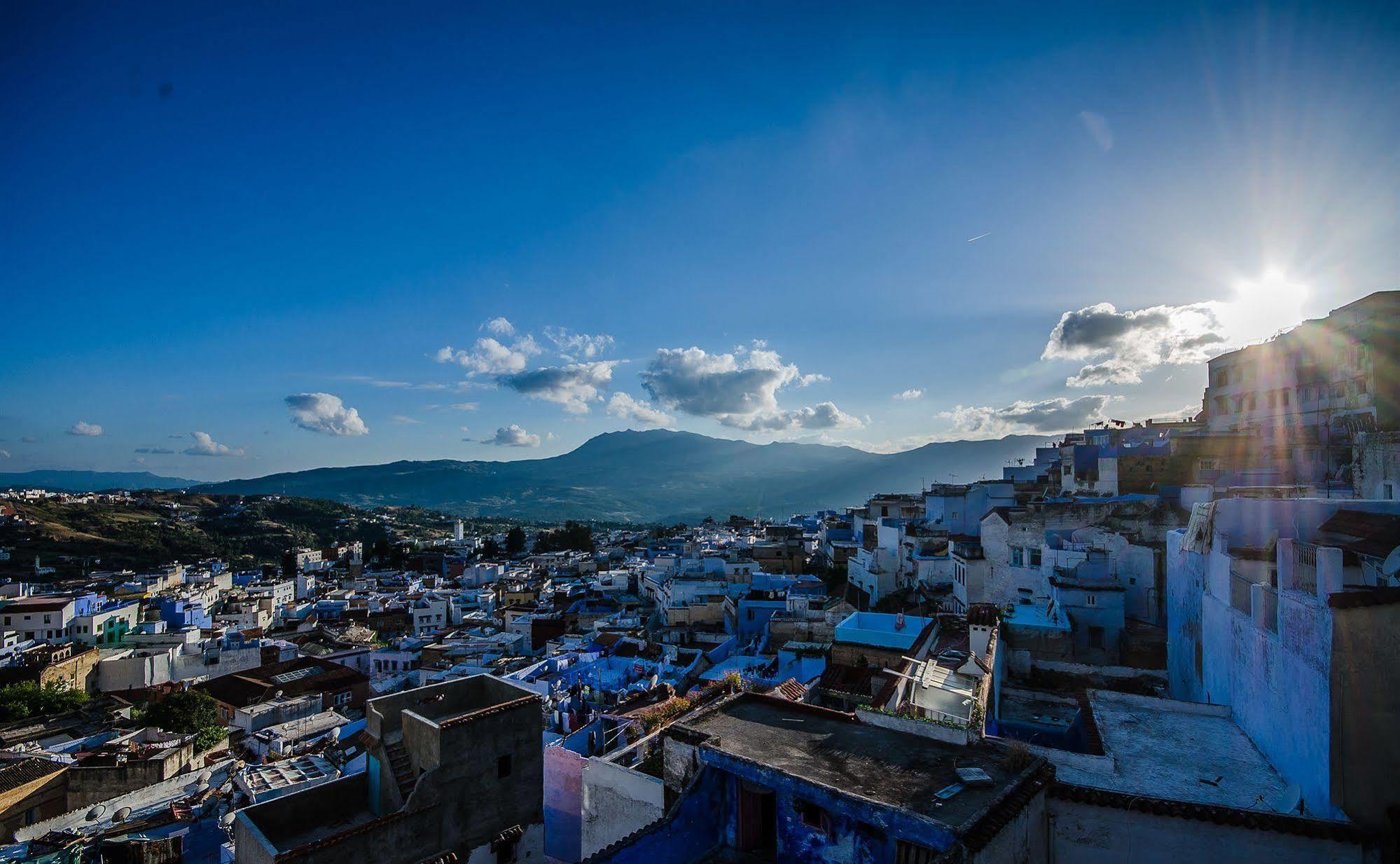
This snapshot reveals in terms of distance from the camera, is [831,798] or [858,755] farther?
[858,755]

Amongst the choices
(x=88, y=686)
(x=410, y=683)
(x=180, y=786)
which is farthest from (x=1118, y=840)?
(x=88, y=686)

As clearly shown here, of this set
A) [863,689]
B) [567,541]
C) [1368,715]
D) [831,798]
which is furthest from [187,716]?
[567,541]

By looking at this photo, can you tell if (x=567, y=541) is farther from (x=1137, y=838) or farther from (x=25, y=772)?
(x=1137, y=838)

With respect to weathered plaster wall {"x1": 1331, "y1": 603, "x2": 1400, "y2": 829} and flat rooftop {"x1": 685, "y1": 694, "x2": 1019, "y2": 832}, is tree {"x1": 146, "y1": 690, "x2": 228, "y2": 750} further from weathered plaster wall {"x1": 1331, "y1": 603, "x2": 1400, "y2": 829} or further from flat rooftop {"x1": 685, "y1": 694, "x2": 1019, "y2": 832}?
weathered plaster wall {"x1": 1331, "y1": 603, "x2": 1400, "y2": 829}

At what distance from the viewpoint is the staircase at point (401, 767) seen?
9055 millimetres

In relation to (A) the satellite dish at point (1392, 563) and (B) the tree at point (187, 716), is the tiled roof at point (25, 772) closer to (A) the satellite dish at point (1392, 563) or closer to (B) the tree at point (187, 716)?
(B) the tree at point (187, 716)

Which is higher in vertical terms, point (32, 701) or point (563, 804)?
point (563, 804)

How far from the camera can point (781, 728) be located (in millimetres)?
7066

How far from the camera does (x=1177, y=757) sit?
9.25m

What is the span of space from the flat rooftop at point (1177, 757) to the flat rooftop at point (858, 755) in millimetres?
2685

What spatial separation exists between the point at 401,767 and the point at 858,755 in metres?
6.71

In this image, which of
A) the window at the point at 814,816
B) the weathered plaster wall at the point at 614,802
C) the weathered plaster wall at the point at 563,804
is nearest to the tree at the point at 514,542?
the weathered plaster wall at the point at 563,804

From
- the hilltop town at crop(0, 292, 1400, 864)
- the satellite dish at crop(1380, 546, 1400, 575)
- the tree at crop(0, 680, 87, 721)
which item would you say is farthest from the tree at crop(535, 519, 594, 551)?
the satellite dish at crop(1380, 546, 1400, 575)

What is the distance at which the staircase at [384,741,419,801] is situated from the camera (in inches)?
356
